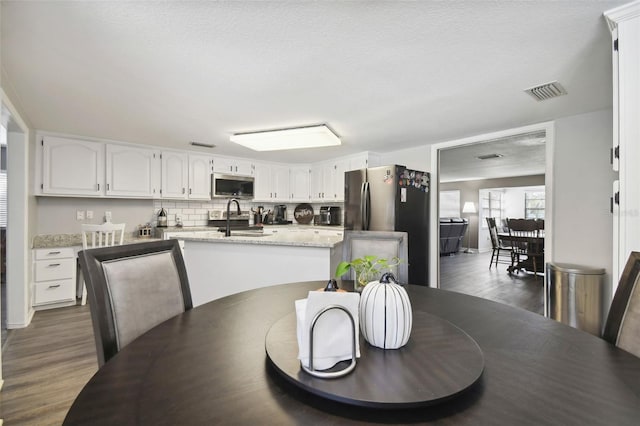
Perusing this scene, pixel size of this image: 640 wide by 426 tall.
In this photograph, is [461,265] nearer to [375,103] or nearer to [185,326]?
[375,103]

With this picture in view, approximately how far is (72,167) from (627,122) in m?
4.92

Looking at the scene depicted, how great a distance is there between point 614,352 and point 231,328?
3.63 feet

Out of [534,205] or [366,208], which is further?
[534,205]

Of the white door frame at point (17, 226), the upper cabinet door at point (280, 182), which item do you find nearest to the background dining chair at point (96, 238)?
the white door frame at point (17, 226)

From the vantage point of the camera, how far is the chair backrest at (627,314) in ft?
2.79

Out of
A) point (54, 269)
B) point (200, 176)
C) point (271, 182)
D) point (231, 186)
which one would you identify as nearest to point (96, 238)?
point (54, 269)

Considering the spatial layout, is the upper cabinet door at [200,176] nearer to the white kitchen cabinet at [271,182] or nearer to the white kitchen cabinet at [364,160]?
the white kitchen cabinet at [271,182]

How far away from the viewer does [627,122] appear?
1320mm

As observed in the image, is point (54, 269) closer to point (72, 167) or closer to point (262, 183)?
point (72, 167)

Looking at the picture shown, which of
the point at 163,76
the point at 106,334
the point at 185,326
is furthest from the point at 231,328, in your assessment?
the point at 163,76

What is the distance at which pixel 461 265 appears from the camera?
6.13 meters

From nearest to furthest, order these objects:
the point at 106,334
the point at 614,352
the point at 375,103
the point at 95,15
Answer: the point at 614,352
the point at 106,334
the point at 95,15
the point at 375,103

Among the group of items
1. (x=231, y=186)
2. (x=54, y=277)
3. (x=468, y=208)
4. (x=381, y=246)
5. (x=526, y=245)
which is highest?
(x=231, y=186)

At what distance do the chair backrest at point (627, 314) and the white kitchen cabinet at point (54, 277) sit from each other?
4.45m
